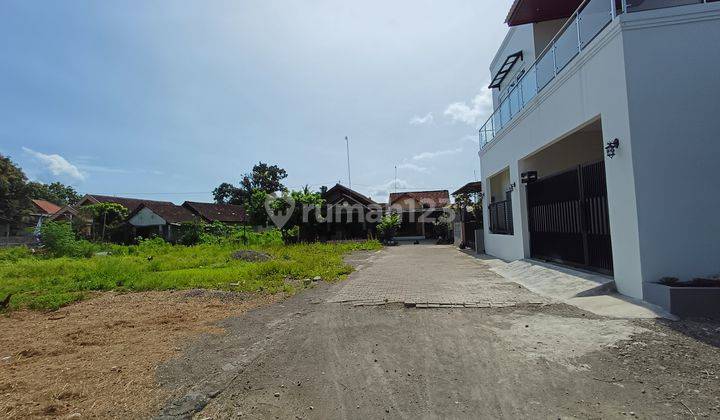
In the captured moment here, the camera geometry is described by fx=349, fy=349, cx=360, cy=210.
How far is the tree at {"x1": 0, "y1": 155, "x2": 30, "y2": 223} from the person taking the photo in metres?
30.7

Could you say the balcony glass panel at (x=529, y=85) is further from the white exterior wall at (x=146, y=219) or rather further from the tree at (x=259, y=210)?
the white exterior wall at (x=146, y=219)

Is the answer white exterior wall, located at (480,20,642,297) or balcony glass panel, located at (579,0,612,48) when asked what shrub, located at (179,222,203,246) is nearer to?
white exterior wall, located at (480,20,642,297)

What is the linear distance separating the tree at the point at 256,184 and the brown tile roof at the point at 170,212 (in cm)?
1210

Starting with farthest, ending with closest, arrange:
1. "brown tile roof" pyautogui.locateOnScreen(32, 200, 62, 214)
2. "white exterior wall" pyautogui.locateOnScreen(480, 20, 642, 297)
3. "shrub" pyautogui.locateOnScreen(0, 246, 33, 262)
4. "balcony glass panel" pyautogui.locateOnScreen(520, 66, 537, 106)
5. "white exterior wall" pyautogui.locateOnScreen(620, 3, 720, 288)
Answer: "brown tile roof" pyautogui.locateOnScreen(32, 200, 62, 214) → "shrub" pyautogui.locateOnScreen(0, 246, 33, 262) → "balcony glass panel" pyautogui.locateOnScreen(520, 66, 537, 106) → "white exterior wall" pyautogui.locateOnScreen(480, 20, 642, 297) → "white exterior wall" pyautogui.locateOnScreen(620, 3, 720, 288)

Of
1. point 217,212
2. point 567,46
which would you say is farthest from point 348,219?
point 217,212

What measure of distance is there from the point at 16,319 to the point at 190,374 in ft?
18.1

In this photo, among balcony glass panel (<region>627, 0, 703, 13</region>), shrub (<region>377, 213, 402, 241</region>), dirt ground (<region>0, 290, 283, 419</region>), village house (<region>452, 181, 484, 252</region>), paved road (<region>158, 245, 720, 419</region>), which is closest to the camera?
paved road (<region>158, 245, 720, 419</region>)

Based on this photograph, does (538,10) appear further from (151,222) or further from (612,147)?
(151,222)

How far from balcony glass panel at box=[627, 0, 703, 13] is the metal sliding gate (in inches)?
107

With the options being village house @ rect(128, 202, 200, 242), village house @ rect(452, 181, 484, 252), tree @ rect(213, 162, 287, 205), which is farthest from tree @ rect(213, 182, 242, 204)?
village house @ rect(452, 181, 484, 252)

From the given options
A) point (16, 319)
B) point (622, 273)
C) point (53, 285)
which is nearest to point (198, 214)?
point (53, 285)

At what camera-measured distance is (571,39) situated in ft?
25.1

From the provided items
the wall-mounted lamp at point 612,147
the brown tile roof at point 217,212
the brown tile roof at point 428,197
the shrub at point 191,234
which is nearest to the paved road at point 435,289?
the wall-mounted lamp at point 612,147

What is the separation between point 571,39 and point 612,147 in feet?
10.2
